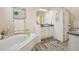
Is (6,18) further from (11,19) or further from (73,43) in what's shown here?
(73,43)

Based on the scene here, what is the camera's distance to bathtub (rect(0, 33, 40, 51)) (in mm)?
1593

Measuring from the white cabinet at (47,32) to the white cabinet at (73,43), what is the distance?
0.98 ft

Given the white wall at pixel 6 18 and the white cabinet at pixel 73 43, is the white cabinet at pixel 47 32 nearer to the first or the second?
the white cabinet at pixel 73 43

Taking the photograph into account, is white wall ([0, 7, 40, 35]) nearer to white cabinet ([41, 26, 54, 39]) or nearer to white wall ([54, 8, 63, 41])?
white cabinet ([41, 26, 54, 39])

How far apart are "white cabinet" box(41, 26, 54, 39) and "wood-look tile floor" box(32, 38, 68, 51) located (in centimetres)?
6

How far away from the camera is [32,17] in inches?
65.7

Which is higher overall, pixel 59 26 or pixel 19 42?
pixel 59 26

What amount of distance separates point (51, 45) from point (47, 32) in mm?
205

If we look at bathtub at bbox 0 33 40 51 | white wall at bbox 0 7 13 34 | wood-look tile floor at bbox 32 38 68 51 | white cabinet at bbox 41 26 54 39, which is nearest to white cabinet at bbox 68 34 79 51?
wood-look tile floor at bbox 32 38 68 51

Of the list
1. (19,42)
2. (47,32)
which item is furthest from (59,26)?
(19,42)

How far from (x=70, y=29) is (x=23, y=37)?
72cm

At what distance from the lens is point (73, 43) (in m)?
1.67
